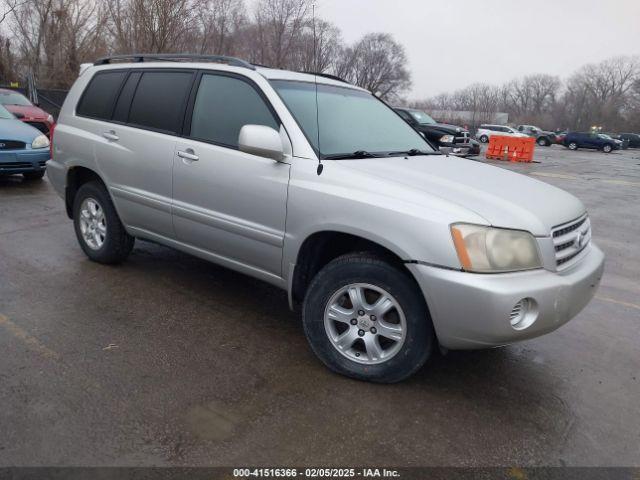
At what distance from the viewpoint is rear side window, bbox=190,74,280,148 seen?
3588 millimetres

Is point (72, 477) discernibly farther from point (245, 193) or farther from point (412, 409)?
point (245, 193)

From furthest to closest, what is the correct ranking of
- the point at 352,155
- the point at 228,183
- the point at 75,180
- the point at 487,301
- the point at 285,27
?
the point at 285,27 → the point at 75,180 → the point at 228,183 → the point at 352,155 → the point at 487,301

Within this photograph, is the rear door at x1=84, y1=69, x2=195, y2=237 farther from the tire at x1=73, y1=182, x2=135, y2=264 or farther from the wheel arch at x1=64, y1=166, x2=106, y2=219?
the wheel arch at x1=64, y1=166, x2=106, y2=219

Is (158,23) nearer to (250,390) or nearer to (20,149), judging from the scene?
(20,149)

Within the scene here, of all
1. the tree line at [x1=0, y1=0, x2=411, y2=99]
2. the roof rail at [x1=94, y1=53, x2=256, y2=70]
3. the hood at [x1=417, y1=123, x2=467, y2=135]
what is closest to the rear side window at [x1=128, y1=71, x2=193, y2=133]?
the roof rail at [x1=94, y1=53, x2=256, y2=70]

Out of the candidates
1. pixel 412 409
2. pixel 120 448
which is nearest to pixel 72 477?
pixel 120 448

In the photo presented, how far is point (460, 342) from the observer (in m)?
2.77

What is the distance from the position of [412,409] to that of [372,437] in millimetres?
363

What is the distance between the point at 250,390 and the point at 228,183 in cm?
139

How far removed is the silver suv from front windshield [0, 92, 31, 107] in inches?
418

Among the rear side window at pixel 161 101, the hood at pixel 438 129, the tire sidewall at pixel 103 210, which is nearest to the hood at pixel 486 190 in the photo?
the rear side window at pixel 161 101

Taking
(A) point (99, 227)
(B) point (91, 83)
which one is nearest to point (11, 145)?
(B) point (91, 83)

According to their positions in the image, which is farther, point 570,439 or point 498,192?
point 498,192

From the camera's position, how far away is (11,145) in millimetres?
8508
